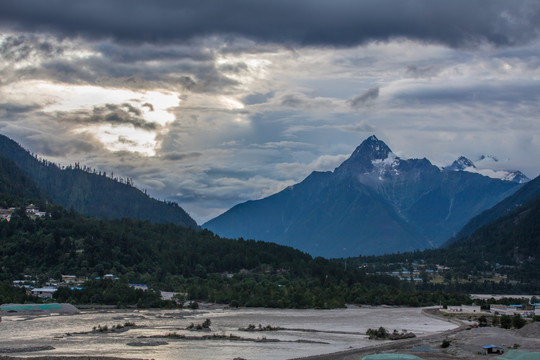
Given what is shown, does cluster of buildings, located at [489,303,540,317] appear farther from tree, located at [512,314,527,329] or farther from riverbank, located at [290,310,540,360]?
riverbank, located at [290,310,540,360]

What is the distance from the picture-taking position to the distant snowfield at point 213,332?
329ft

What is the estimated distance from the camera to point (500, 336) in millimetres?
121688

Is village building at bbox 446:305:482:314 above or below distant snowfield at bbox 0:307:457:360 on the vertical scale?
above

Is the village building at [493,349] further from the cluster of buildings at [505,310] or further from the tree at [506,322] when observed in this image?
the cluster of buildings at [505,310]

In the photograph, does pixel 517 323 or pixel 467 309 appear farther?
pixel 467 309

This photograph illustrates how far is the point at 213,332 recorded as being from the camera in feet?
413

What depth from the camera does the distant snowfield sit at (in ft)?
329

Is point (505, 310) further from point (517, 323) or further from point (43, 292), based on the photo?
point (43, 292)

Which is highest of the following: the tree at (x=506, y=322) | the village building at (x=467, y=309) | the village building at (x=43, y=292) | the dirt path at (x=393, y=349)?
the village building at (x=43, y=292)

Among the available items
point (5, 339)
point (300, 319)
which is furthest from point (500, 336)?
point (5, 339)

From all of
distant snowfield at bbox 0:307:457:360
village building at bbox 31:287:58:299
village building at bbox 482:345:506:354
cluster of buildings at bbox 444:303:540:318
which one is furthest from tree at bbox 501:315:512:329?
village building at bbox 31:287:58:299

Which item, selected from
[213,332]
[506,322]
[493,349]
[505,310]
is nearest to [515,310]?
[505,310]

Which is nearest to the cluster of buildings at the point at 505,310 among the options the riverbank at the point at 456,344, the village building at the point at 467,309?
the village building at the point at 467,309

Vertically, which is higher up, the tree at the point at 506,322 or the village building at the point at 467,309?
the village building at the point at 467,309
